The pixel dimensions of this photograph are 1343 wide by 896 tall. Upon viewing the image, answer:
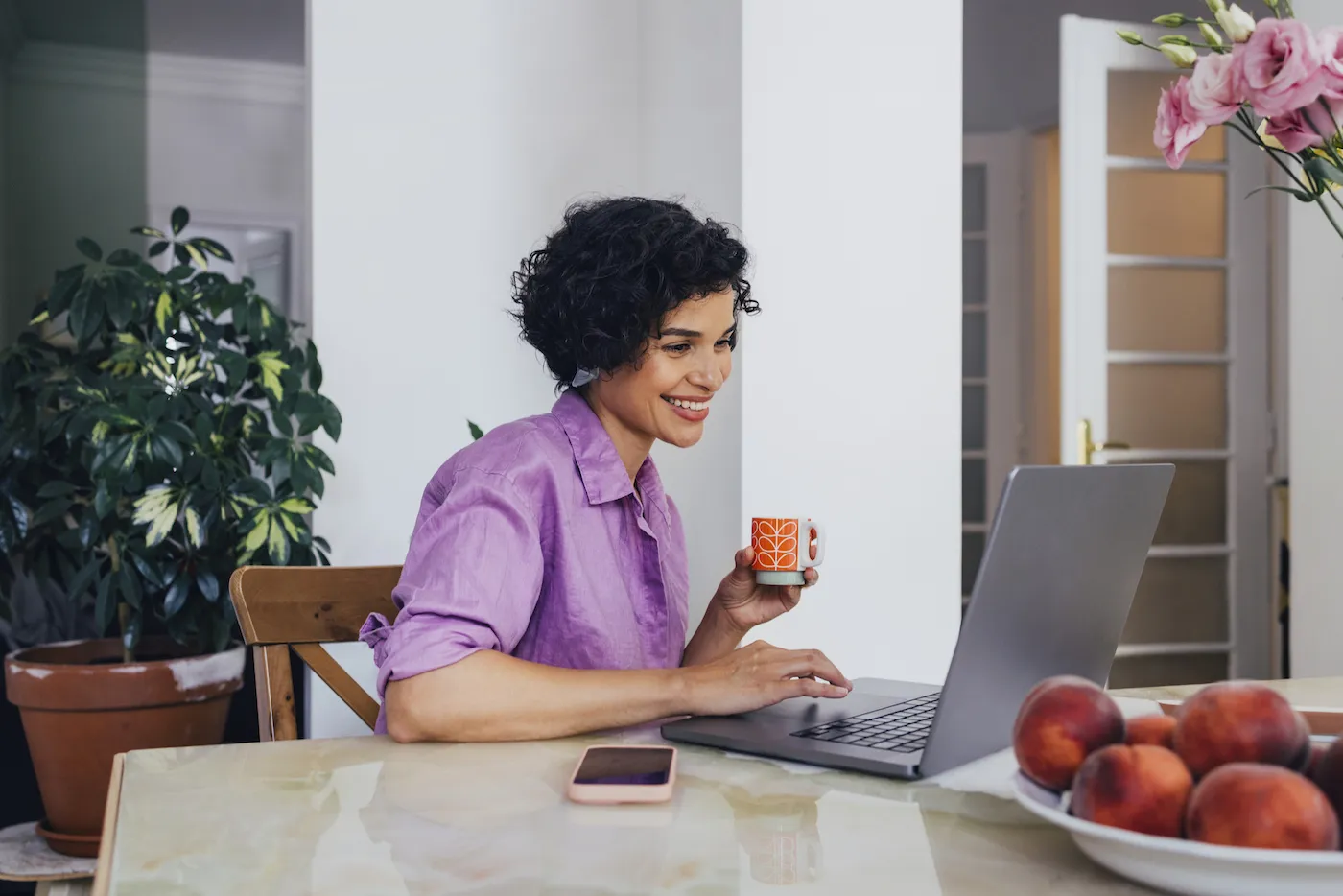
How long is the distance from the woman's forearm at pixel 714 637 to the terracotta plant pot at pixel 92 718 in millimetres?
1453

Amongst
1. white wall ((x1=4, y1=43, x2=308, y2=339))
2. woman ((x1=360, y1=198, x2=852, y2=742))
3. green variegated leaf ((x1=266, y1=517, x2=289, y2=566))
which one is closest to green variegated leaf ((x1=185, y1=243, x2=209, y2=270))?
green variegated leaf ((x1=266, y1=517, x2=289, y2=566))

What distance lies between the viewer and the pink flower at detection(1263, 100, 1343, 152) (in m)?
0.86

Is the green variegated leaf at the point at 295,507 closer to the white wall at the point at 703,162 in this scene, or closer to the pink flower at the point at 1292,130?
the white wall at the point at 703,162

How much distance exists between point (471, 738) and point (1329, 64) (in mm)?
845

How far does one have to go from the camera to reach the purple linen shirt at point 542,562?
1.16 meters

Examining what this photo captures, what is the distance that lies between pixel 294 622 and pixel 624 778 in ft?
2.36

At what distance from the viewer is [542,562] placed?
50.8 inches

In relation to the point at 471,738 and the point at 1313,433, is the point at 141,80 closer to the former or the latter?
the point at 1313,433

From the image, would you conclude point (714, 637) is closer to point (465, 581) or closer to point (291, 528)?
point (465, 581)

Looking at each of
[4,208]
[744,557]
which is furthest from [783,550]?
[4,208]

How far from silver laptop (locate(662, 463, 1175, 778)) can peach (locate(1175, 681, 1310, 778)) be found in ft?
0.67

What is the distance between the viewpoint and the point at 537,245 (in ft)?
9.34

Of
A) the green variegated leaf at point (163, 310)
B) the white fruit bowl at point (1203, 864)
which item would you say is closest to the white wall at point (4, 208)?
the green variegated leaf at point (163, 310)

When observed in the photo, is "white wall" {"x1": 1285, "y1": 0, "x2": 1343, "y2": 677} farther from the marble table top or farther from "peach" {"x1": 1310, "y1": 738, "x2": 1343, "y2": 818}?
"peach" {"x1": 1310, "y1": 738, "x2": 1343, "y2": 818}
